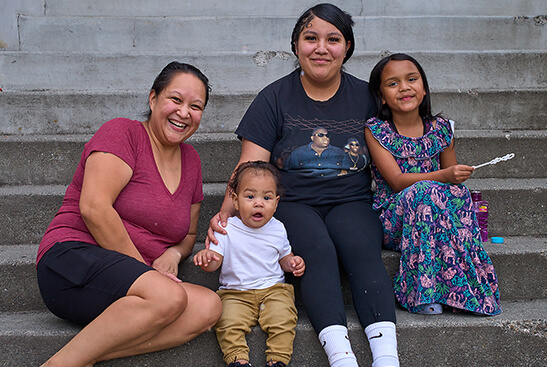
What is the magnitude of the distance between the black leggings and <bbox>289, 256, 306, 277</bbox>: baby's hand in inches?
1.0

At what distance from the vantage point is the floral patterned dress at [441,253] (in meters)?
2.21

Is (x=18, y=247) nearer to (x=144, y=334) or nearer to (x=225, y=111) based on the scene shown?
(x=144, y=334)

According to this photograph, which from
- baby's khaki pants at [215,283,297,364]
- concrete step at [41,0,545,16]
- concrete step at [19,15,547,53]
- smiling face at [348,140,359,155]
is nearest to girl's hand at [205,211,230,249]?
baby's khaki pants at [215,283,297,364]

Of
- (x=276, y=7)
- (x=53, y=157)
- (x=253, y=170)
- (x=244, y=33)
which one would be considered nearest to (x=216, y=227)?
(x=253, y=170)

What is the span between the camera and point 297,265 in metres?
2.16

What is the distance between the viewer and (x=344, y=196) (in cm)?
247

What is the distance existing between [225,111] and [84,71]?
3.35 feet

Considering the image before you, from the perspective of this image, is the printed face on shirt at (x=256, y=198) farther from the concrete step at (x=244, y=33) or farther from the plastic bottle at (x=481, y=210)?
the concrete step at (x=244, y=33)

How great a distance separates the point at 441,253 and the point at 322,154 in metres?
0.67

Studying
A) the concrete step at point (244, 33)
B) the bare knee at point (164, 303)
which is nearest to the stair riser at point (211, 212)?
the bare knee at point (164, 303)

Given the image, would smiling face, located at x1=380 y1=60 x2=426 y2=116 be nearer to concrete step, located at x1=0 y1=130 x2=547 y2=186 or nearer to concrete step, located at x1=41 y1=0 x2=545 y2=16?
concrete step, located at x1=0 y1=130 x2=547 y2=186

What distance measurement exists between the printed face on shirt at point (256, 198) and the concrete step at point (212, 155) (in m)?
0.86

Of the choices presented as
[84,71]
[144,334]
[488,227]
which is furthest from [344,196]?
[84,71]

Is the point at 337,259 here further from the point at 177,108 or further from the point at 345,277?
the point at 177,108
